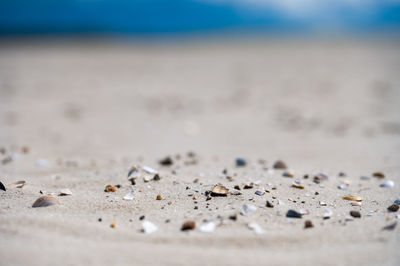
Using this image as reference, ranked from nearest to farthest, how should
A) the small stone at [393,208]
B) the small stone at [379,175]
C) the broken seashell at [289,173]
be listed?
the small stone at [393,208] → the broken seashell at [289,173] → the small stone at [379,175]

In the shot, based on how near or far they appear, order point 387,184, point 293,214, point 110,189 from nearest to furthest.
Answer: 1. point 293,214
2. point 110,189
3. point 387,184

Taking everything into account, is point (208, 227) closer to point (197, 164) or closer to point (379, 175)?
point (197, 164)

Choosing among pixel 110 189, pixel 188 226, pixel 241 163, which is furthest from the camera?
pixel 241 163

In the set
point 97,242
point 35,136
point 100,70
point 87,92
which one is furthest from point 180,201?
point 100,70

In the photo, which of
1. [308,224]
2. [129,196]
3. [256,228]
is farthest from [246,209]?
[129,196]

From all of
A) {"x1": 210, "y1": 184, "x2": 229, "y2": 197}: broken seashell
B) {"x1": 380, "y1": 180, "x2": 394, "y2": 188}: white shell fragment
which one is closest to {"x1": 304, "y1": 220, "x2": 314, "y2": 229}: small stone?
{"x1": 210, "y1": 184, "x2": 229, "y2": 197}: broken seashell

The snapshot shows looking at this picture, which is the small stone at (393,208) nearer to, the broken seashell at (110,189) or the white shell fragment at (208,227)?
the white shell fragment at (208,227)

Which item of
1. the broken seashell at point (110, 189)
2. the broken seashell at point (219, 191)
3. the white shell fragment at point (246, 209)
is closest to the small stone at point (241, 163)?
the broken seashell at point (219, 191)
